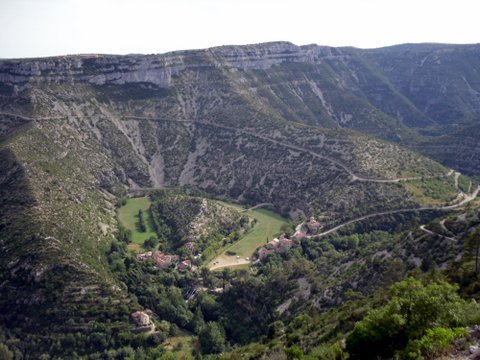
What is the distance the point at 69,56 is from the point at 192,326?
431ft

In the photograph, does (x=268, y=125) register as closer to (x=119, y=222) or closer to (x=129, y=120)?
(x=129, y=120)

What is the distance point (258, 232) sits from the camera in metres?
116

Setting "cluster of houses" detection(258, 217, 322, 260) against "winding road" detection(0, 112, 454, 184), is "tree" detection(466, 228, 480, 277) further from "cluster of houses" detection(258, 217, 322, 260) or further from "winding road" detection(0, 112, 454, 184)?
"winding road" detection(0, 112, 454, 184)

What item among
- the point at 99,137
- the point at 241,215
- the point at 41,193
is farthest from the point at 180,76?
the point at 41,193

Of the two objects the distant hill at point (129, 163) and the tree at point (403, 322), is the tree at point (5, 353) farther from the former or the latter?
the tree at point (403, 322)

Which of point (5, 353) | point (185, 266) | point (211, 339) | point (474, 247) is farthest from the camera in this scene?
point (185, 266)

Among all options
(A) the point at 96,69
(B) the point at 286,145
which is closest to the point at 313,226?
(B) the point at 286,145

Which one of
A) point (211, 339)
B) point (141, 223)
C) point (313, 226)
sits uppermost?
point (141, 223)

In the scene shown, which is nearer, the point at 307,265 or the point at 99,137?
the point at 307,265

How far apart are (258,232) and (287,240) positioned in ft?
45.4

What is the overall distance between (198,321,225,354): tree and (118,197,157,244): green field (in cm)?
4259

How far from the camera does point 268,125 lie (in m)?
163

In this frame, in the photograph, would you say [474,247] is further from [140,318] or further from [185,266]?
[185,266]

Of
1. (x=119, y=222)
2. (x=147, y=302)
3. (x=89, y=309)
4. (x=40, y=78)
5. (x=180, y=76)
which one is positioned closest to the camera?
(x=89, y=309)
